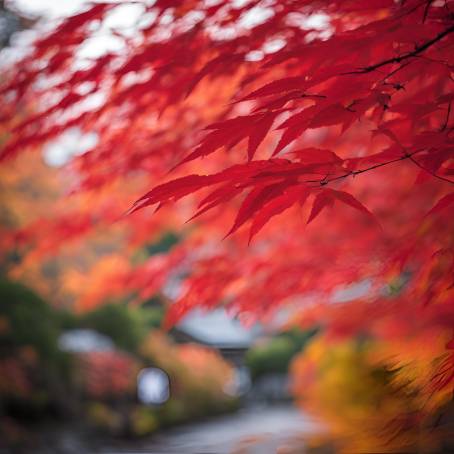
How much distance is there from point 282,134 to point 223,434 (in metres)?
11.0

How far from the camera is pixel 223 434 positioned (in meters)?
11.8

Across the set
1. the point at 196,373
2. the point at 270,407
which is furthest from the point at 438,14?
the point at 270,407

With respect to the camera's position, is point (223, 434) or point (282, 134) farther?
point (223, 434)

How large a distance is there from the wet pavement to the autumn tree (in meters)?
1.13

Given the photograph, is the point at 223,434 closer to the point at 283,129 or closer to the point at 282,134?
the point at 283,129

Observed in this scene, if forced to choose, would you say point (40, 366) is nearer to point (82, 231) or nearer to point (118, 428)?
point (118, 428)

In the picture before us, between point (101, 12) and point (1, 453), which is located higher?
point (101, 12)

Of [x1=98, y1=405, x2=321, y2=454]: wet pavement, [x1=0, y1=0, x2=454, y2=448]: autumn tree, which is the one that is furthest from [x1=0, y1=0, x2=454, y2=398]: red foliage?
[x1=98, y1=405, x2=321, y2=454]: wet pavement

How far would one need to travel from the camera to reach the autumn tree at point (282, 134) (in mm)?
1359

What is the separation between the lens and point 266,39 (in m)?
2.13

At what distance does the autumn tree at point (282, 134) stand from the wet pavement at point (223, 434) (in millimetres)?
1133

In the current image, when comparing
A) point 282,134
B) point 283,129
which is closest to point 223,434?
point 283,129

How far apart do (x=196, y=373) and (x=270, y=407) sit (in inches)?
280

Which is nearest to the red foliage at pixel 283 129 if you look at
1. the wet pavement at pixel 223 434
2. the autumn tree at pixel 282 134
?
the autumn tree at pixel 282 134
